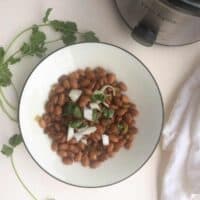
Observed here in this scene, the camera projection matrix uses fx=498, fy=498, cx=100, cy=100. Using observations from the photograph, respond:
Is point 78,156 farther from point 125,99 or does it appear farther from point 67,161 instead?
point 125,99

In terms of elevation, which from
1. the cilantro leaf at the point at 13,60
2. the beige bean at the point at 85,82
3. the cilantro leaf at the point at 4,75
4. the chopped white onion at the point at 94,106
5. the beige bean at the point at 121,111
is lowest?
the beige bean at the point at 121,111

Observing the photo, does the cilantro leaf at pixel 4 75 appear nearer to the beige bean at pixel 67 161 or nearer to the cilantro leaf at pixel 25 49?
the cilantro leaf at pixel 25 49

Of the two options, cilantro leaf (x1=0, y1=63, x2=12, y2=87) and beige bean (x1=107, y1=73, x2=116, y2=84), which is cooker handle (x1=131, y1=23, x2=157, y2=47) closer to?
beige bean (x1=107, y1=73, x2=116, y2=84)

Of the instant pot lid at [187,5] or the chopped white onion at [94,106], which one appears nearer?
the instant pot lid at [187,5]

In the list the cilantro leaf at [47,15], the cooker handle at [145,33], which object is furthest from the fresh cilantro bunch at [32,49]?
the cooker handle at [145,33]

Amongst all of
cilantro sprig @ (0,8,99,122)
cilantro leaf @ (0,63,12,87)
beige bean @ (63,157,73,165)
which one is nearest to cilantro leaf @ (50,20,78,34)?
cilantro sprig @ (0,8,99,122)

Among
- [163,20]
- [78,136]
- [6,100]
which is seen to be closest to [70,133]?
[78,136]

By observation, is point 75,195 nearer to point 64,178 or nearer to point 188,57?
point 64,178
